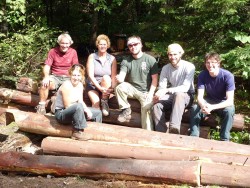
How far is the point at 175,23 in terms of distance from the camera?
8719mm

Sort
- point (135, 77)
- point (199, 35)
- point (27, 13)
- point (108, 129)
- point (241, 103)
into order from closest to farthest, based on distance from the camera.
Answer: point (108, 129) → point (135, 77) → point (241, 103) → point (199, 35) → point (27, 13)

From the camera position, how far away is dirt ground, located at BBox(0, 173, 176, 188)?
18.0 ft

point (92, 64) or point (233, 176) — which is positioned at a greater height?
point (92, 64)

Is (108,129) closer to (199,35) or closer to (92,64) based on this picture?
(92,64)

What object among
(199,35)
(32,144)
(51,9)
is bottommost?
(32,144)

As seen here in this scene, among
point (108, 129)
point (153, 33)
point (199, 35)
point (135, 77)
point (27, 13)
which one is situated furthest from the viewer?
point (27, 13)

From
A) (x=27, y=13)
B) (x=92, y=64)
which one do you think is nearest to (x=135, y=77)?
(x=92, y=64)

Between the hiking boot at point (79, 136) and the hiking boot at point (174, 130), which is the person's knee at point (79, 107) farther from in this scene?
the hiking boot at point (174, 130)

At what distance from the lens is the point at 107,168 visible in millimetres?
5609

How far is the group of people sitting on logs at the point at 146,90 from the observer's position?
637cm

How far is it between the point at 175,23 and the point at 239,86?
2127 millimetres

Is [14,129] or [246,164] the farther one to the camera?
[14,129]

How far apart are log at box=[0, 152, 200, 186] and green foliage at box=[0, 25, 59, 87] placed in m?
3.57

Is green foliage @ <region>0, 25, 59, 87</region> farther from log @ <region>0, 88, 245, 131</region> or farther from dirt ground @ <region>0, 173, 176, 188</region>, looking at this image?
dirt ground @ <region>0, 173, 176, 188</region>
